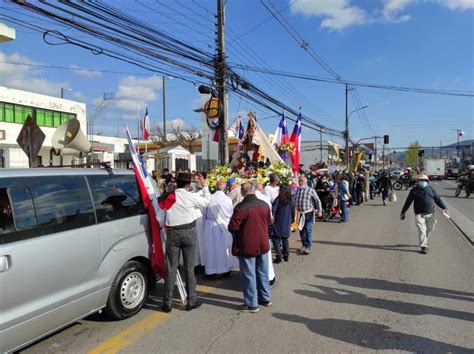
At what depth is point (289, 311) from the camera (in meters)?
5.54

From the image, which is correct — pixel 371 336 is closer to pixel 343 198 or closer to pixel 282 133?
pixel 343 198

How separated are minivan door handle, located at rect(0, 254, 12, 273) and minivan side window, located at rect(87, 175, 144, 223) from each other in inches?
47.3

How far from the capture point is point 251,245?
5.59 m

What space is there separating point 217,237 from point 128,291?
2.28 m

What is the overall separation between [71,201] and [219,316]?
2.30 meters

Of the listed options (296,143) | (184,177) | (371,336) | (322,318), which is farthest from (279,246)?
(296,143)

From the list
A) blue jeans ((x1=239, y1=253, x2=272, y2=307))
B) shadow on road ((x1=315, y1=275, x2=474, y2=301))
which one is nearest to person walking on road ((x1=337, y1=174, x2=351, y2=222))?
shadow on road ((x1=315, y1=275, x2=474, y2=301))

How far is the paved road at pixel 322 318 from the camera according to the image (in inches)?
177

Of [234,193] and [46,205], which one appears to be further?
[234,193]

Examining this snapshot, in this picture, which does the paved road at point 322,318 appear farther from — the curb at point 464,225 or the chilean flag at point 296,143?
the chilean flag at point 296,143

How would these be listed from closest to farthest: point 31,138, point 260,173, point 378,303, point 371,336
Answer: point 371,336 < point 378,303 < point 31,138 < point 260,173

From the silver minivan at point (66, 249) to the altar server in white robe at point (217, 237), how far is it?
5.70ft

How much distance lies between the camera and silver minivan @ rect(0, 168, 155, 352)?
3.79 meters

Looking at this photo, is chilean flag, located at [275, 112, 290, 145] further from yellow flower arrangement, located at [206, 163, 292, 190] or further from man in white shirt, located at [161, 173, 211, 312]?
man in white shirt, located at [161, 173, 211, 312]
